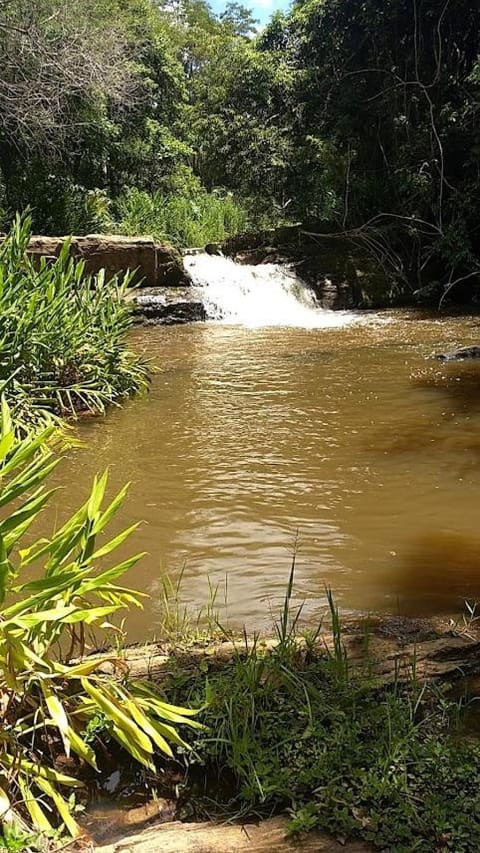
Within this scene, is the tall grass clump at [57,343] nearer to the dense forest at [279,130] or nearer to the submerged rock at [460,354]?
the submerged rock at [460,354]

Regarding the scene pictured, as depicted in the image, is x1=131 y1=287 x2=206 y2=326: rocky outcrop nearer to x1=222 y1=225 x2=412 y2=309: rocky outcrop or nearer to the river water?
x1=222 y1=225 x2=412 y2=309: rocky outcrop

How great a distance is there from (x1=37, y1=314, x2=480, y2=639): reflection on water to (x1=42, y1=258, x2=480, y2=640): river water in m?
0.01

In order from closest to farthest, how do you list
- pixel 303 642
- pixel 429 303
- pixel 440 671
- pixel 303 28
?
pixel 440 671, pixel 303 642, pixel 429 303, pixel 303 28

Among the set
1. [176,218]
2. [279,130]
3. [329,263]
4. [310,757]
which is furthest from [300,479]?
[279,130]

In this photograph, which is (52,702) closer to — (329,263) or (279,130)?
(329,263)

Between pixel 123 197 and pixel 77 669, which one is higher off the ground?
pixel 123 197

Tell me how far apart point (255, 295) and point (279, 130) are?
6454 millimetres

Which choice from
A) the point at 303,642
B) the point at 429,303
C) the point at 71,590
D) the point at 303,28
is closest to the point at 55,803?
the point at 71,590

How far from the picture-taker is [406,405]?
233 inches

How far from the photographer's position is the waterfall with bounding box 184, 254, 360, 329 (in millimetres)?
12219

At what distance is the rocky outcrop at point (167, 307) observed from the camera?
1145cm

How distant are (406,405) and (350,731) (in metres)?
4.49

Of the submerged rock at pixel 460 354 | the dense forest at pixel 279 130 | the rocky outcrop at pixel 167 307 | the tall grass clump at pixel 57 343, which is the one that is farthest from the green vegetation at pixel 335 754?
the dense forest at pixel 279 130

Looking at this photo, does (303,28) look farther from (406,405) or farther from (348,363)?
(406,405)
